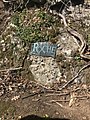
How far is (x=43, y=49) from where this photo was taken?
7.99 m

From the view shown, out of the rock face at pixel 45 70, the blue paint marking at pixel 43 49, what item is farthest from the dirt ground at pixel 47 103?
the blue paint marking at pixel 43 49

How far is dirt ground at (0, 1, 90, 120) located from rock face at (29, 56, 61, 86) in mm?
151

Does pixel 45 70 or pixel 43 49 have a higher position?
pixel 43 49

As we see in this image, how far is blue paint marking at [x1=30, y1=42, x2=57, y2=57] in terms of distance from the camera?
7934 millimetres

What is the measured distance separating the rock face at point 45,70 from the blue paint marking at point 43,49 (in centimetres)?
8

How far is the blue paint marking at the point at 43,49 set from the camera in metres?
7.93

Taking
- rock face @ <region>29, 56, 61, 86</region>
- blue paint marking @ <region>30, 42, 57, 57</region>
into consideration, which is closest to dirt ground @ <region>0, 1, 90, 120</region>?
rock face @ <region>29, 56, 61, 86</region>

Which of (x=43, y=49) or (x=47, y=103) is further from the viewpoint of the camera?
(x=43, y=49)

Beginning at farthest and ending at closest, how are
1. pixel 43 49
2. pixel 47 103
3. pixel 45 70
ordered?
pixel 43 49
pixel 45 70
pixel 47 103

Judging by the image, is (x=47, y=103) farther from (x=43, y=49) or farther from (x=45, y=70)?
(x=43, y=49)

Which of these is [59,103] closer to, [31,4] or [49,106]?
[49,106]

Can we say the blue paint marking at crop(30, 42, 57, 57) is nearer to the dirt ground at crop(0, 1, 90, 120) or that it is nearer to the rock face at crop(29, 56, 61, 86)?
the rock face at crop(29, 56, 61, 86)

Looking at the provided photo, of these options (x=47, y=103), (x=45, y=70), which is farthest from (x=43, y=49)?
(x=47, y=103)

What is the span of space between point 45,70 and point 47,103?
84 centimetres
